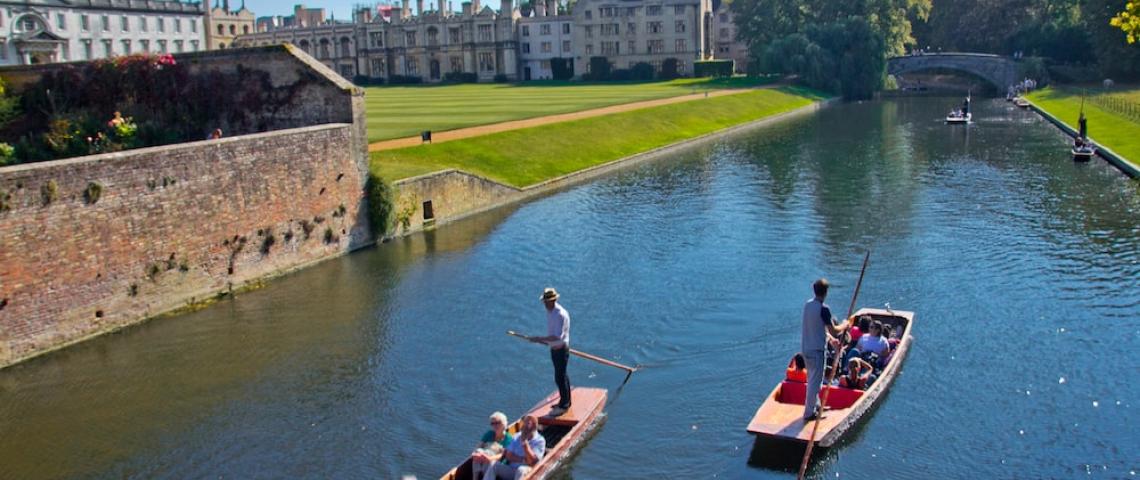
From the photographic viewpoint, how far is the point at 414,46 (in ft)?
424

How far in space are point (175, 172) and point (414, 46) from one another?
10519cm

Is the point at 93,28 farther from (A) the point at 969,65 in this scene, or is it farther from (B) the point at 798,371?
(A) the point at 969,65

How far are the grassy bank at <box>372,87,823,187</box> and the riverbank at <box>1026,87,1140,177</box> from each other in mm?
21098

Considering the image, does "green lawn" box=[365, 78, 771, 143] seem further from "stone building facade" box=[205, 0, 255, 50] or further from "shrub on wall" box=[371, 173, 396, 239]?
"stone building facade" box=[205, 0, 255, 50]

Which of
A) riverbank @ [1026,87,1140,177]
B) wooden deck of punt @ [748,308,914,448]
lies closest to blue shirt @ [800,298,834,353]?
wooden deck of punt @ [748,308,914,448]

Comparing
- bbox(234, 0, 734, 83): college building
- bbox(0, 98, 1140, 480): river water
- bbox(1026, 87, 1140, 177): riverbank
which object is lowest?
bbox(0, 98, 1140, 480): river water

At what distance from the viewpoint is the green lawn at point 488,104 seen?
181 ft

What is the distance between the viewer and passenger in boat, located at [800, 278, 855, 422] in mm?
16062

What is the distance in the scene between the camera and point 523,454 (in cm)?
1527

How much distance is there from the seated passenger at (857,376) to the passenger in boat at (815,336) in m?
1.32

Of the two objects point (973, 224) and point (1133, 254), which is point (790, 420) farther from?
point (973, 224)

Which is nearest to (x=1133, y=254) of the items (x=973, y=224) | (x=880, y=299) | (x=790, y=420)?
(x=973, y=224)

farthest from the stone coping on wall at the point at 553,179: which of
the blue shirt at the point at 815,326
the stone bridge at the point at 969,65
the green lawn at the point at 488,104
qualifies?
the stone bridge at the point at 969,65

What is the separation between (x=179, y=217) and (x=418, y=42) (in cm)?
10530
